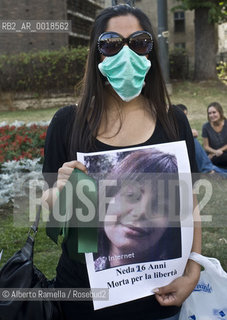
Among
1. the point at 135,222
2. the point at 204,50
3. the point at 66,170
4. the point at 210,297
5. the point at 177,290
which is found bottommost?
the point at 210,297

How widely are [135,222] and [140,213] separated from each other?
35 millimetres

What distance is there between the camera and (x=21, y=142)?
713 cm

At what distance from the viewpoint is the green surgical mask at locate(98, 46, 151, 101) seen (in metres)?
1.53

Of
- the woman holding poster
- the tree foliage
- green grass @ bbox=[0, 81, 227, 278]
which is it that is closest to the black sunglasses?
the woman holding poster

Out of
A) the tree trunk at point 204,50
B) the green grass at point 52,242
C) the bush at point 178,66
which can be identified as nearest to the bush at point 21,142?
the green grass at point 52,242

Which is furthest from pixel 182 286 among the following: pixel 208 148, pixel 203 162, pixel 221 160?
pixel 208 148

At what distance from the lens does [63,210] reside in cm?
142

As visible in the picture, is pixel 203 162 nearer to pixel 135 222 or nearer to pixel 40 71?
pixel 135 222

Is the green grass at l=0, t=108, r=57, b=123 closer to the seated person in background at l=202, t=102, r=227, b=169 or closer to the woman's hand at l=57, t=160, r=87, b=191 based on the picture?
the seated person in background at l=202, t=102, r=227, b=169

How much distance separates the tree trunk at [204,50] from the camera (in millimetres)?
18344

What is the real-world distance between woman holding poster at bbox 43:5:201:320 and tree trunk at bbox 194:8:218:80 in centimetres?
1774

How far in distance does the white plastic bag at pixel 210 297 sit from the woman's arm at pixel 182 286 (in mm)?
294

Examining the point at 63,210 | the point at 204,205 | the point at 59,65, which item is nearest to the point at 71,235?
the point at 63,210

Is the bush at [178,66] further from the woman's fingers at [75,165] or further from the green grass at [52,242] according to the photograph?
the woman's fingers at [75,165]
